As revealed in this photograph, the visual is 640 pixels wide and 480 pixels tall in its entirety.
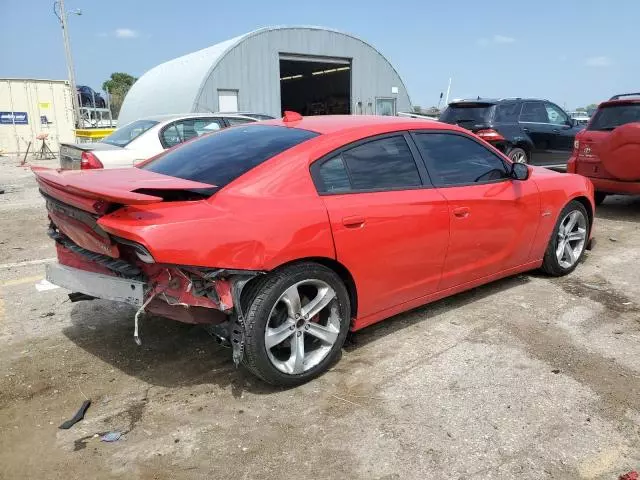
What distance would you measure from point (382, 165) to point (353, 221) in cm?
54

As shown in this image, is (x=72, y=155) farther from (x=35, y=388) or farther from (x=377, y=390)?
(x=377, y=390)

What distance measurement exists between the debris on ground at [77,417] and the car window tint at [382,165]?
1951mm

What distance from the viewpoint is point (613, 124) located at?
7223 mm

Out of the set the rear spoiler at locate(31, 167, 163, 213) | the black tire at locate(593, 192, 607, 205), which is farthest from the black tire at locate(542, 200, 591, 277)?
the black tire at locate(593, 192, 607, 205)

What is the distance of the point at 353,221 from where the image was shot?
310 cm

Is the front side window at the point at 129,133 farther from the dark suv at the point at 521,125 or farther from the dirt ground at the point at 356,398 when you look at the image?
the dark suv at the point at 521,125

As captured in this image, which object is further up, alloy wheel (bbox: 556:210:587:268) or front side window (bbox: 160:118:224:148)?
front side window (bbox: 160:118:224:148)

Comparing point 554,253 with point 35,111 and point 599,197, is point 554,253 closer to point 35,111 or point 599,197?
point 599,197

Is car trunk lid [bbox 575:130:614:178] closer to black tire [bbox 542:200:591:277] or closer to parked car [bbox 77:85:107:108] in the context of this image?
black tire [bbox 542:200:591:277]

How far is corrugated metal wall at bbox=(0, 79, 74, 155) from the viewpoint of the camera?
22266mm

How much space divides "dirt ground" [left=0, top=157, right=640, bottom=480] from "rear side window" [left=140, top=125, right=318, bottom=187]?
117 centimetres

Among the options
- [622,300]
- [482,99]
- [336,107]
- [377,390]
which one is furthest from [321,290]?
[336,107]

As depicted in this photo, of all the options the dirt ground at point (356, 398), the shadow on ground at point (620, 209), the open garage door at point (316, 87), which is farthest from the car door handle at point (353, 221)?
the open garage door at point (316, 87)

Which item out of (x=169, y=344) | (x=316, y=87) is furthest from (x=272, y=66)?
(x=169, y=344)
